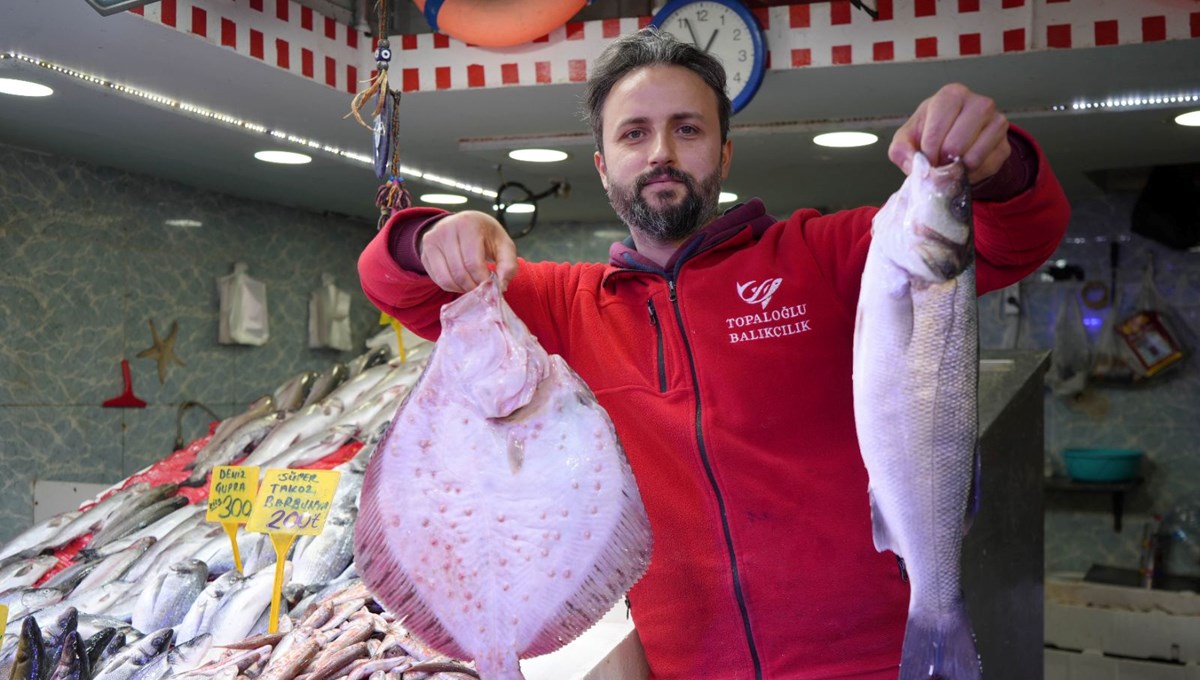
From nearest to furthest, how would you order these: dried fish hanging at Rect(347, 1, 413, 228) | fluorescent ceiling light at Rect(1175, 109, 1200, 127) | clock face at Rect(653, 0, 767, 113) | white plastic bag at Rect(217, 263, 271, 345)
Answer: dried fish hanging at Rect(347, 1, 413, 228) → clock face at Rect(653, 0, 767, 113) → fluorescent ceiling light at Rect(1175, 109, 1200, 127) → white plastic bag at Rect(217, 263, 271, 345)

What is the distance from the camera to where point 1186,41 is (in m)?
3.53

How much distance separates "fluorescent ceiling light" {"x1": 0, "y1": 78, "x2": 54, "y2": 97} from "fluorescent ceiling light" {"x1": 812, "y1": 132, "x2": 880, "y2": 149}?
3427 millimetres

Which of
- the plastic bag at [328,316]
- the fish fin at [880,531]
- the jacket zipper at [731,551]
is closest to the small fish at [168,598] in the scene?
the jacket zipper at [731,551]

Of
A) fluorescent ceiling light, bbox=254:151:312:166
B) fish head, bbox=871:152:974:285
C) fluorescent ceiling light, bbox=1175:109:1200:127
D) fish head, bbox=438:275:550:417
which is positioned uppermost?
fluorescent ceiling light, bbox=254:151:312:166

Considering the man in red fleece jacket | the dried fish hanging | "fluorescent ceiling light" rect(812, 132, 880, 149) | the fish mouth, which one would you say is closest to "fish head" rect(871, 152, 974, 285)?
the fish mouth

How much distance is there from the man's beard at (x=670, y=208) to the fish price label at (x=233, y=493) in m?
1.54

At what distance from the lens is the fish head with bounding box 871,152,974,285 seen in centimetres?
128

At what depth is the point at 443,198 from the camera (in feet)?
22.4

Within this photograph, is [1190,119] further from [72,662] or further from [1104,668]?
[72,662]

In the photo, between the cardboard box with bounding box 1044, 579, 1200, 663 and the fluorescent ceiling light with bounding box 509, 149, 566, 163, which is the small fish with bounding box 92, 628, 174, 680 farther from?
the cardboard box with bounding box 1044, 579, 1200, 663

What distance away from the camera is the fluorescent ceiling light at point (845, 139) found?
4871mm

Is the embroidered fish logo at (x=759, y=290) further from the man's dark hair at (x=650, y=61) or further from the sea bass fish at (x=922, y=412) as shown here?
the sea bass fish at (x=922, y=412)

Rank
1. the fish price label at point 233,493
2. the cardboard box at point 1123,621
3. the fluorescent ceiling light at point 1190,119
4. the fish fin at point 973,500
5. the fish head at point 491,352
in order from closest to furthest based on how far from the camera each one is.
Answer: the fish fin at point 973,500, the fish head at point 491,352, the fish price label at point 233,493, the fluorescent ceiling light at point 1190,119, the cardboard box at point 1123,621

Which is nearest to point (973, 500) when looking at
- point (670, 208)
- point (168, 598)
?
point (670, 208)
